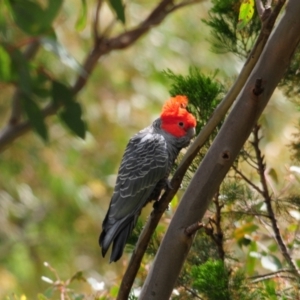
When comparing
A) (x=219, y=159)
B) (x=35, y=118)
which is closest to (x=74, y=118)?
(x=35, y=118)

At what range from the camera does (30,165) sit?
3.79 m

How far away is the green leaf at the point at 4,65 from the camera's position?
40.9 inches

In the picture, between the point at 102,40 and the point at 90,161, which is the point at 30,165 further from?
the point at 102,40

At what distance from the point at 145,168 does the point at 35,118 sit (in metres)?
0.65

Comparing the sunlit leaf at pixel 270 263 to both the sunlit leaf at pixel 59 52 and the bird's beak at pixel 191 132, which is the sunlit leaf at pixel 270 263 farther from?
the sunlit leaf at pixel 59 52

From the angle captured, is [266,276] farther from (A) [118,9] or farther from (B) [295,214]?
(A) [118,9]

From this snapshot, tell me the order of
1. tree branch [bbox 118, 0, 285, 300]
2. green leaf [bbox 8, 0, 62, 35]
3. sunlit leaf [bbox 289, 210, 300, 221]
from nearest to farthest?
green leaf [bbox 8, 0, 62, 35], tree branch [bbox 118, 0, 285, 300], sunlit leaf [bbox 289, 210, 300, 221]

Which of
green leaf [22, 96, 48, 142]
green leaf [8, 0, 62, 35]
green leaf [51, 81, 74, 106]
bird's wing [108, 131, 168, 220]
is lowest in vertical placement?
green leaf [22, 96, 48, 142]

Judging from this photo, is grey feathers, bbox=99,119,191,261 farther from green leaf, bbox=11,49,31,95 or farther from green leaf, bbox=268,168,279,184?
green leaf, bbox=11,49,31,95

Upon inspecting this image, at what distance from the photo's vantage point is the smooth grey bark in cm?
113

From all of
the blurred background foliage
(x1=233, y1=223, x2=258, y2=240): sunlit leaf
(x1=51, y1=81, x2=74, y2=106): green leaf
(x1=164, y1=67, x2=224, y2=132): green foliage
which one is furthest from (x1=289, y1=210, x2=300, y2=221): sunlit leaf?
the blurred background foliage

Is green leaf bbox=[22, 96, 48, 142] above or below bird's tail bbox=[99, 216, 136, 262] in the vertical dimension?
below

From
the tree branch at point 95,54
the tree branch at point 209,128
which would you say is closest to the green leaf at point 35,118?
the tree branch at point 209,128

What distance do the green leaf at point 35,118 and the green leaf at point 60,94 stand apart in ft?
0.11
